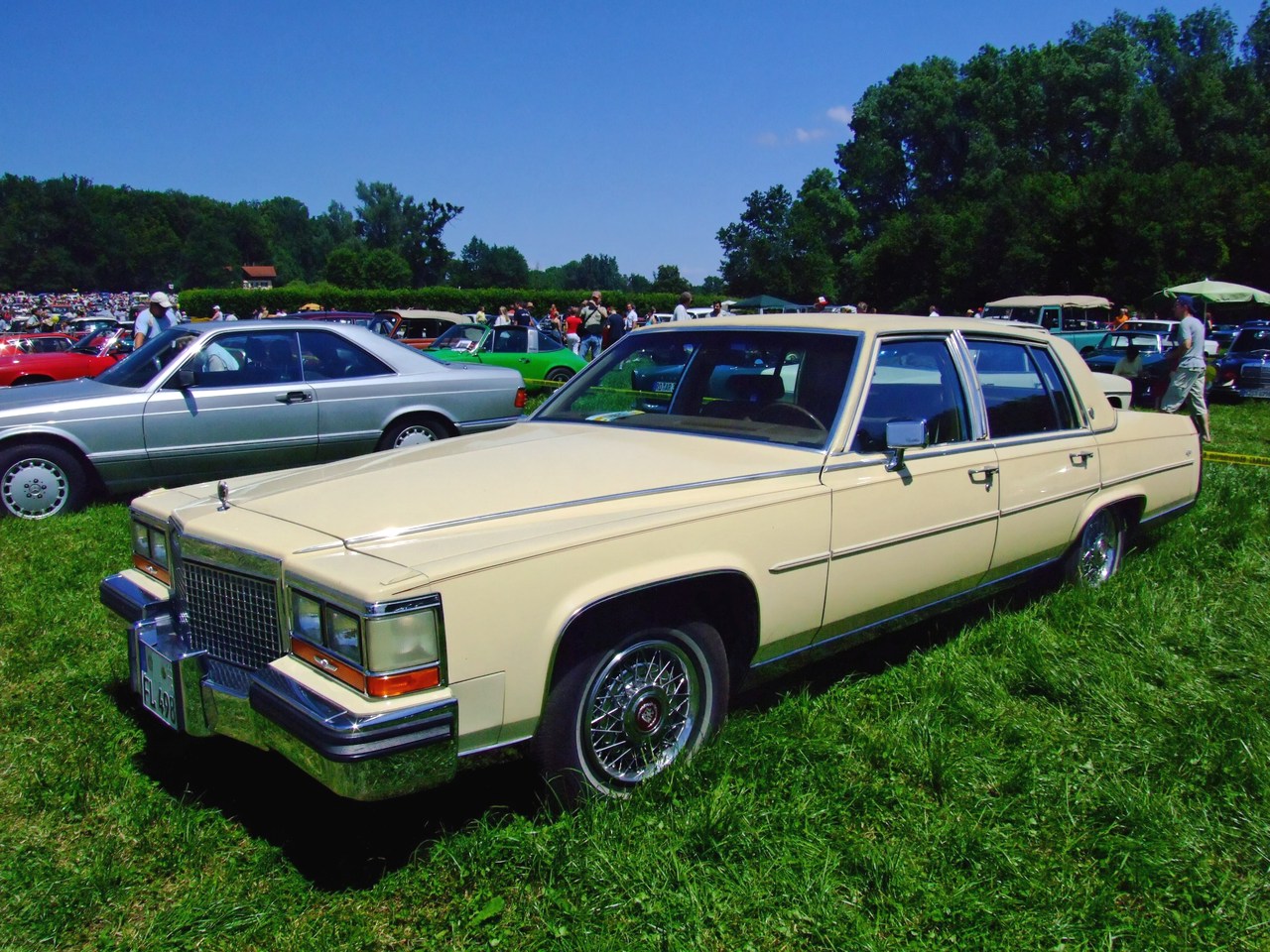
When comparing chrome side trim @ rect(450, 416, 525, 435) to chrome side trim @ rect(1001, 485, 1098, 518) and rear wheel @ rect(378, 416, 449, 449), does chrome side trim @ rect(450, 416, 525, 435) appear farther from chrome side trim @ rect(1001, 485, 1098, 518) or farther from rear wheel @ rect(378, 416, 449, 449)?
chrome side trim @ rect(1001, 485, 1098, 518)

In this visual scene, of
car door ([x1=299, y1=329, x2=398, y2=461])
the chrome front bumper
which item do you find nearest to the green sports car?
car door ([x1=299, y1=329, x2=398, y2=461])

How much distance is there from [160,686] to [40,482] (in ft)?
15.0

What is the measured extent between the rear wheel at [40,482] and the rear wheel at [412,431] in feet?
6.96

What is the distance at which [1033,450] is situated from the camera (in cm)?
410

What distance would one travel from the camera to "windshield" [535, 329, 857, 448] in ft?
11.6

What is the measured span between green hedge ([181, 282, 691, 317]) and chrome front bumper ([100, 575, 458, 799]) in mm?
49460

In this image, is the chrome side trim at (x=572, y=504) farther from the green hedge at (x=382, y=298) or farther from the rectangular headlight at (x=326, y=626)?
the green hedge at (x=382, y=298)

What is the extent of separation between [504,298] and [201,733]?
2289 inches

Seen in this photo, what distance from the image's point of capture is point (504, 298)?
5906cm

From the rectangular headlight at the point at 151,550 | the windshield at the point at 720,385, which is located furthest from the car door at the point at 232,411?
the rectangular headlight at the point at 151,550

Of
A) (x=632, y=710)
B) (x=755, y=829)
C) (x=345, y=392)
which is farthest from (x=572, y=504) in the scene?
(x=345, y=392)

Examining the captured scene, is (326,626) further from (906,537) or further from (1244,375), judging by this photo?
(1244,375)

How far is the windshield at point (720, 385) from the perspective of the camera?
3.53m

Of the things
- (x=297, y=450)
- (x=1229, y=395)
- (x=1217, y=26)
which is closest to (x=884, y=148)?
(x=1217, y=26)
